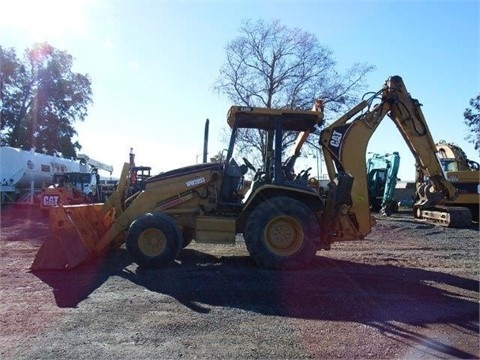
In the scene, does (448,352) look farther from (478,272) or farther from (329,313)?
(478,272)

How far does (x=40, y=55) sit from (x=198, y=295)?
40.5 meters

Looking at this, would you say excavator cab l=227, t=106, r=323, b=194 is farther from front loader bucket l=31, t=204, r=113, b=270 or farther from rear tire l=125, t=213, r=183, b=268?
front loader bucket l=31, t=204, r=113, b=270

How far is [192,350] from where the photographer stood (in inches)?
195

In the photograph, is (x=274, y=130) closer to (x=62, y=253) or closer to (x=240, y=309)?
(x=240, y=309)

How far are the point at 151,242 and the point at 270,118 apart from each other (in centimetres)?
315

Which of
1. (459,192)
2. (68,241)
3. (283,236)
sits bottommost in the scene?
(68,241)

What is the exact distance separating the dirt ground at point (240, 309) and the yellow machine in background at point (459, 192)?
6.98 metres

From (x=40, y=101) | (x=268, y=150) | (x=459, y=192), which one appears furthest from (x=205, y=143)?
(x=40, y=101)

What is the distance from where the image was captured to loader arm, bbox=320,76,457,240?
914cm

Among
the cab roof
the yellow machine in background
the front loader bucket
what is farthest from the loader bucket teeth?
the yellow machine in background

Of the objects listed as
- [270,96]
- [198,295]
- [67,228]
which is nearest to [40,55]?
[270,96]

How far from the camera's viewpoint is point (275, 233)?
346 inches

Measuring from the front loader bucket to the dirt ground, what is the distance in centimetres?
25

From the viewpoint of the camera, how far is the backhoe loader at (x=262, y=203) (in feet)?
28.7
